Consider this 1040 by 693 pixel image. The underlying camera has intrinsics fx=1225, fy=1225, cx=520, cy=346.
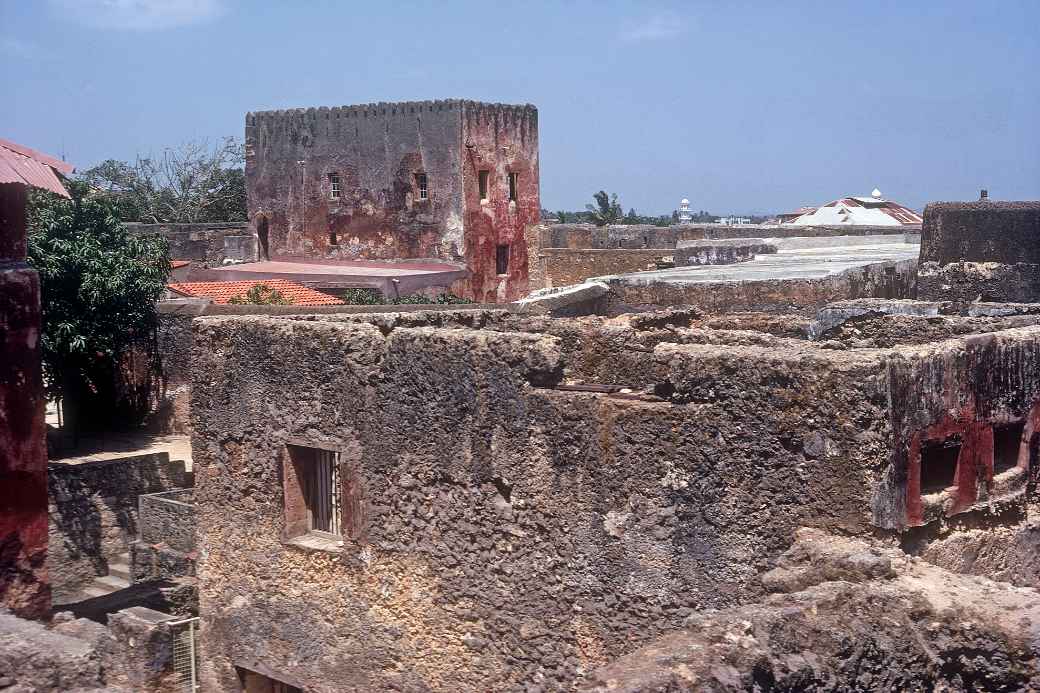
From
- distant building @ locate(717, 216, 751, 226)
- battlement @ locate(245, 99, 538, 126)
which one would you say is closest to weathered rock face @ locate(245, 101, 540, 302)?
battlement @ locate(245, 99, 538, 126)

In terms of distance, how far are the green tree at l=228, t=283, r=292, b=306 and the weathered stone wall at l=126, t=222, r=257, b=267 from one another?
29.1 ft

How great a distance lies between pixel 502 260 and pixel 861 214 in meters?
14.7

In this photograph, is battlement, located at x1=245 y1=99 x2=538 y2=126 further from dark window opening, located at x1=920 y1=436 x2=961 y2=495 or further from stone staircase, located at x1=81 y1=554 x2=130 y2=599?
dark window opening, located at x1=920 y1=436 x2=961 y2=495

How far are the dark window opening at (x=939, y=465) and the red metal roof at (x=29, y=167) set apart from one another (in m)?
6.51

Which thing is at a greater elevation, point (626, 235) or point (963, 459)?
point (626, 235)

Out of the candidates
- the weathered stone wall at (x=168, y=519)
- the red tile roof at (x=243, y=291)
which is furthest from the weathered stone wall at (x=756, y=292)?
the red tile roof at (x=243, y=291)

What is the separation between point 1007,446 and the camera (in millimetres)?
7254

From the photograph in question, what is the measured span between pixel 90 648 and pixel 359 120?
2456cm

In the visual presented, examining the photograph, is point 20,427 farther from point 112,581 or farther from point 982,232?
point 982,232

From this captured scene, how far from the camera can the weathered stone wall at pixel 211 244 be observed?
104 ft

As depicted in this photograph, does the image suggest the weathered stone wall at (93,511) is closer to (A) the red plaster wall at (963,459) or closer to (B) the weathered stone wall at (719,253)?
(B) the weathered stone wall at (719,253)

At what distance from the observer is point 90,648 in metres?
5.38

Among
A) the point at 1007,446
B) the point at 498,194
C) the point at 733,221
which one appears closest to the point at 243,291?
the point at 498,194

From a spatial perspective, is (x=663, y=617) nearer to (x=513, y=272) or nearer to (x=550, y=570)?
(x=550, y=570)
